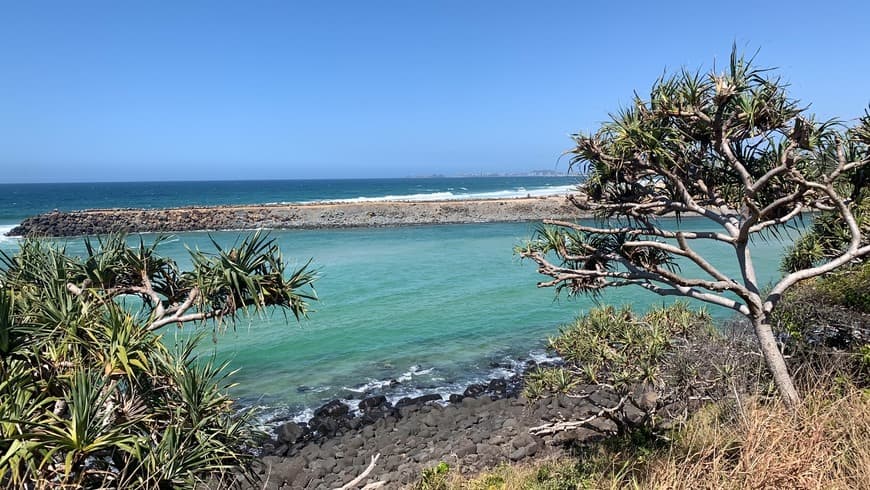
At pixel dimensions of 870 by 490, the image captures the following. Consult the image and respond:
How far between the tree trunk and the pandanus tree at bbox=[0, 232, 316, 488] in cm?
480

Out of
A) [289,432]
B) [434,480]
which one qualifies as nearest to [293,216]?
[289,432]

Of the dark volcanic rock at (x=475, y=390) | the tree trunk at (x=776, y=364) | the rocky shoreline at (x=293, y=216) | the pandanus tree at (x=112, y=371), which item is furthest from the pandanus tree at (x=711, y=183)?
the rocky shoreline at (x=293, y=216)

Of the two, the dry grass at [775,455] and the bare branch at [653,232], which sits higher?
→ the bare branch at [653,232]

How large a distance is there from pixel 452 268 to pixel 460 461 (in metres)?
18.2

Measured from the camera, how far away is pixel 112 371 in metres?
4.18

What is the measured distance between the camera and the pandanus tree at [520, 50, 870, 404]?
4.95m

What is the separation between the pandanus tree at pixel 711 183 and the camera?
4.95m

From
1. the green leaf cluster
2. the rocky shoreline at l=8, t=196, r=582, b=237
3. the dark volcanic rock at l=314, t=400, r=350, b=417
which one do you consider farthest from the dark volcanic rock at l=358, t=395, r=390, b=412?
the rocky shoreline at l=8, t=196, r=582, b=237

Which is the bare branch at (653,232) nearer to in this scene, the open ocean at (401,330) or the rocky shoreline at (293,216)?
the open ocean at (401,330)

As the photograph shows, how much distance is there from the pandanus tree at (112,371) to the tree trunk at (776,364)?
4798 millimetres

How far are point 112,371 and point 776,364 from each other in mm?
6010

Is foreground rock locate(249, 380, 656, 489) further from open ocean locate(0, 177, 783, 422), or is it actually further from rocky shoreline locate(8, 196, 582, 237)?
rocky shoreline locate(8, 196, 582, 237)

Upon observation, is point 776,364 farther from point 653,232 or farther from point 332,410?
point 332,410

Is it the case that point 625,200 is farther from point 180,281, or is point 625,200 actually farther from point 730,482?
point 180,281
